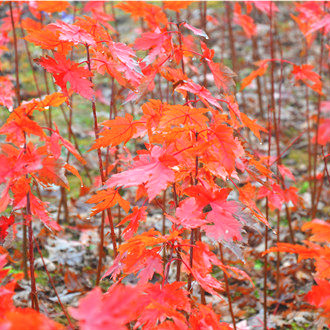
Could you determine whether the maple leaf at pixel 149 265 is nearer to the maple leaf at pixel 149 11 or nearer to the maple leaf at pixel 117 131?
the maple leaf at pixel 117 131

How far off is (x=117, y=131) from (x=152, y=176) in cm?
28

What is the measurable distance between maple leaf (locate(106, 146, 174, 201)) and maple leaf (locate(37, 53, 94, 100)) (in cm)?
30

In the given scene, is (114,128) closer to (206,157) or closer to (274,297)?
(206,157)

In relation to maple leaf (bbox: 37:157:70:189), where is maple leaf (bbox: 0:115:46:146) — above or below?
above

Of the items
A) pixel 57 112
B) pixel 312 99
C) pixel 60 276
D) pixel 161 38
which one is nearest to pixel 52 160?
pixel 161 38

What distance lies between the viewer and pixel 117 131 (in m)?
1.20

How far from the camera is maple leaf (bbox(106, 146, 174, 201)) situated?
3.09 feet

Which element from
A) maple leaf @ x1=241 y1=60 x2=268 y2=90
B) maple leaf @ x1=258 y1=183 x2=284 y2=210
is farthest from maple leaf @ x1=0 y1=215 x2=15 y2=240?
maple leaf @ x1=241 y1=60 x2=268 y2=90

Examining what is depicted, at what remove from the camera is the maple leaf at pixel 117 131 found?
1168mm

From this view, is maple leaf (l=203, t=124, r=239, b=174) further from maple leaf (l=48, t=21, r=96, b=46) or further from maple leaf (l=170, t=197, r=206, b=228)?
maple leaf (l=48, t=21, r=96, b=46)

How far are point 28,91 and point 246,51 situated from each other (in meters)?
3.34

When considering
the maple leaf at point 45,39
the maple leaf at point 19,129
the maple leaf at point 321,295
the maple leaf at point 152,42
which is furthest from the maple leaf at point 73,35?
the maple leaf at point 321,295

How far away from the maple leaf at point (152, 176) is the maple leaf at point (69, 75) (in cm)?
30

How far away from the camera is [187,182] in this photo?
47.9 inches
